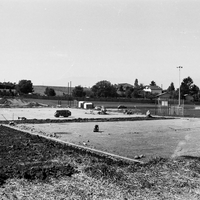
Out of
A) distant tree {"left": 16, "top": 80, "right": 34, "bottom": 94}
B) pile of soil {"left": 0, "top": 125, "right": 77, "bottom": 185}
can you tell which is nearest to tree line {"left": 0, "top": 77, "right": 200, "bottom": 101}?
distant tree {"left": 16, "top": 80, "right": 34, "bottom": 94}

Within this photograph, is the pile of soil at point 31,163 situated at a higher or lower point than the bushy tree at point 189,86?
lower

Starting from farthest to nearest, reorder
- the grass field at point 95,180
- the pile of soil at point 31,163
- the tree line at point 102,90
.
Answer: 1. the tree line at point 102,90
2. the pile of soil at point 31,163
3. the grass field at point 95,180

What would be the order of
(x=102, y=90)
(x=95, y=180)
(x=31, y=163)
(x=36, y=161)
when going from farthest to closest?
(x=102, y=90) < (x=36, y=161) < (x=31, y=163) < (x=95, y=180)

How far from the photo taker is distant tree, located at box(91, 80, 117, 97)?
150250 mm

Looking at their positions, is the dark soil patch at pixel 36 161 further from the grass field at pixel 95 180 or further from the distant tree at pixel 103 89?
the distant tree at pixel 103 89

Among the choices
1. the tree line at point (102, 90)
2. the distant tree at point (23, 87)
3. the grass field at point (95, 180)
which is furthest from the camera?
the distant tree at point (23, 87)

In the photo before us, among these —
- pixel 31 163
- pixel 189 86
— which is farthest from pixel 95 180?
pixel 189 86

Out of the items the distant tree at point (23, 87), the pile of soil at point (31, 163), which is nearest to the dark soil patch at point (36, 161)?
the pile of soil at point (31, 163)

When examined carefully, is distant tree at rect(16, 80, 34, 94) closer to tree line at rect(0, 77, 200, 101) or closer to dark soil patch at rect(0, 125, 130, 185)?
tree line at rect(0, 77, 200, 101)

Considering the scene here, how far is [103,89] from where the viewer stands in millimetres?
150750

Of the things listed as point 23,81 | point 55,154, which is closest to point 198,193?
point 55,154

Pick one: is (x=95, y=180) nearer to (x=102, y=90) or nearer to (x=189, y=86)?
(x=102, y=90)

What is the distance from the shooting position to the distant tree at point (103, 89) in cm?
15025

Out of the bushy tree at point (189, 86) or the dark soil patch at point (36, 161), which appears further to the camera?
the bushy tree at point (189, 86)
